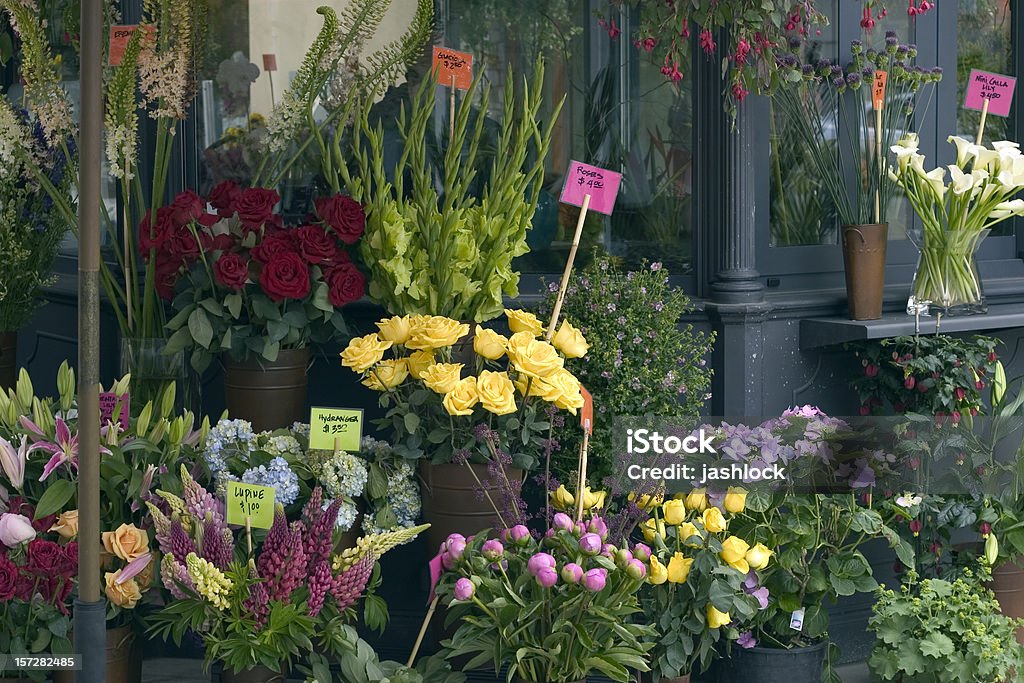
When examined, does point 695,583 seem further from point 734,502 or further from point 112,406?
point 112,406

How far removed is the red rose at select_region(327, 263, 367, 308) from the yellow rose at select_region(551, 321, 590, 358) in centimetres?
54

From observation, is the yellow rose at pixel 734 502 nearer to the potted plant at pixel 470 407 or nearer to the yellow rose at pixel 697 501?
the yellow rose at pixel 697 501

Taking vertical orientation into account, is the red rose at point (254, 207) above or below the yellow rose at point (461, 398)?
above

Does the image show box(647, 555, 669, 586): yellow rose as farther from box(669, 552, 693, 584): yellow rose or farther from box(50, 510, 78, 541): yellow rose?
box(50, 510, 78, 541): yellow rose

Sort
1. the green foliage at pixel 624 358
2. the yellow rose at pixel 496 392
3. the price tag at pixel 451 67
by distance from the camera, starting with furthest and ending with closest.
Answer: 1. the price tag at pixel 451 67
2. the green foliage at pixel 624 358
3. the yellow rose at pixel 496 392

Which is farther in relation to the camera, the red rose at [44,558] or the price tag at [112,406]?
the price tag at [112,406]

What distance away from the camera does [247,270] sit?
130 inches

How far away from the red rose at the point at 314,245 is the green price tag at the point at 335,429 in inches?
17.9

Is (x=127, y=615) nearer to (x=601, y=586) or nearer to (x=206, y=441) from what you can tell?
(x=206, y=441)

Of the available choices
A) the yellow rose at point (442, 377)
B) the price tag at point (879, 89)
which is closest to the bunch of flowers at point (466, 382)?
the yellow rose at point (442, 377)

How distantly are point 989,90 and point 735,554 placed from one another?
1779mm

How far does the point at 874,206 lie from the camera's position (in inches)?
151

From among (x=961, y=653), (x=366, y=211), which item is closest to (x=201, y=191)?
(x=366, y=211)

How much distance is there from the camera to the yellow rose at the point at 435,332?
314cm
